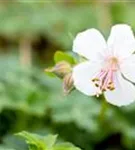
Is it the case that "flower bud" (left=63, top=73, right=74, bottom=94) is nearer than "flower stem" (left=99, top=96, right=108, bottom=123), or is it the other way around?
"flower bud" (left=63, top=73, right=74, bottom=94)

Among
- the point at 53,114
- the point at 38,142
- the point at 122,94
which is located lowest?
the point at 38,142

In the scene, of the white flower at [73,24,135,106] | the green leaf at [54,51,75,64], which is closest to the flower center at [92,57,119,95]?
the white flower at [73,24,135,106]

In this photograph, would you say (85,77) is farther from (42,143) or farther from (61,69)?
(42,143)

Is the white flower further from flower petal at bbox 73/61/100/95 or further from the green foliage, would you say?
the green foliage

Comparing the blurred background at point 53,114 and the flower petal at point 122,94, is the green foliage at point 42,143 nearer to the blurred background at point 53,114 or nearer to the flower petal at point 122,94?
the flower petal at point 122,94

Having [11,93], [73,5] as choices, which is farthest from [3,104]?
[73,5]

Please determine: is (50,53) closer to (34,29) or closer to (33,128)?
(34,29)

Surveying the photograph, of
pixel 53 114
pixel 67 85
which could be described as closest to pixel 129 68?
pixel 67 85

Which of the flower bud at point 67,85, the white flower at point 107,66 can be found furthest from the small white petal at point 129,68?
the flower bud at point 67,85
